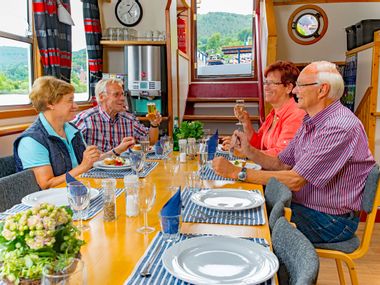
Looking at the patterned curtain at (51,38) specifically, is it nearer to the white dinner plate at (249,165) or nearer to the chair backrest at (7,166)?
the chair backrest at (7,166)

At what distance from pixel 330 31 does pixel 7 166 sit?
602cm

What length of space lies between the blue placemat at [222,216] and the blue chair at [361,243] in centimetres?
60

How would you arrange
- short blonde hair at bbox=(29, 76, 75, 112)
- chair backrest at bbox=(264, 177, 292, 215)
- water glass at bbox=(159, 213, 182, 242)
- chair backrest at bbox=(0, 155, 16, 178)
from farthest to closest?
short blonde hair at bbox=(29, 76, 75, 112) → chair backrest at bbox=(0, 155, 16, 178) → chair backrest at bbox=(264, 177, 292, 215) → water glass at bbox=(159, 213, 182, 242)

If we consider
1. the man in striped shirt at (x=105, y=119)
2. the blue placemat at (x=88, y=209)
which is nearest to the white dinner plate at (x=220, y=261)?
the blue placemat at (x=88, y=209)

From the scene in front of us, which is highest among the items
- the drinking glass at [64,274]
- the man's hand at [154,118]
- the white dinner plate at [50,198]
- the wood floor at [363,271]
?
the man's hand at [154,118]

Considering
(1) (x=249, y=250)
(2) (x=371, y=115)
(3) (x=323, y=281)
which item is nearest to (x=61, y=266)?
(1) (x=249, y=250)

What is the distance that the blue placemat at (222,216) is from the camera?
1.38 meters

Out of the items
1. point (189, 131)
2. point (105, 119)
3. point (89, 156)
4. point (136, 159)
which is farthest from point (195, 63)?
point (136, 159)

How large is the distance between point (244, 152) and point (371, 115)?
2477 millimetres

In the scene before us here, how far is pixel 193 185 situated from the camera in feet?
5.91

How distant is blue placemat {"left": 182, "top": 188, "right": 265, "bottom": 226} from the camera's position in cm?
138

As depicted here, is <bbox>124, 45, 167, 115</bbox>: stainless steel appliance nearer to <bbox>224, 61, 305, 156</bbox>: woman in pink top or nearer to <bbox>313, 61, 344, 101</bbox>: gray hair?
<bbox>224, 61, 305, 156</bbox>: woman in pink top

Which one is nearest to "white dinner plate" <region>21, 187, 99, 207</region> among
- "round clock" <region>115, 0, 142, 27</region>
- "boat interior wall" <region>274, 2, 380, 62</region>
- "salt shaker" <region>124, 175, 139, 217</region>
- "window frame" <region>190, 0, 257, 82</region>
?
"salt shaker" <region>124, 175, 139, 217</region>

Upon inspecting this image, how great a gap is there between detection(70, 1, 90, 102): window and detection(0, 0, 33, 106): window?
3.24ft
